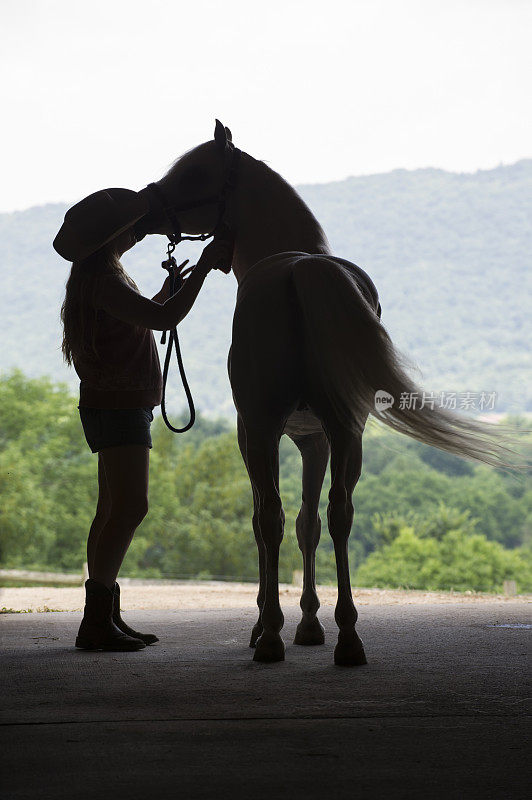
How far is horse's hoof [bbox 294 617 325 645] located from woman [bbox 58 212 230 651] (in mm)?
665

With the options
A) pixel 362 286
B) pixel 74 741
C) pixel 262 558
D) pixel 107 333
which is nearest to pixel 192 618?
pixel 262 558

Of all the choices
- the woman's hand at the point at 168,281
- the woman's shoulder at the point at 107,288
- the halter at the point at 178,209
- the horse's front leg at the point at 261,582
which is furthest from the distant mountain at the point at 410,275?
the woman's shoulder at the point at 107,288

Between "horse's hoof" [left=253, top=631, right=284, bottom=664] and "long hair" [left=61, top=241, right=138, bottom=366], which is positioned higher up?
"long hair" [left=61, top=241, right=138, bottom=366]

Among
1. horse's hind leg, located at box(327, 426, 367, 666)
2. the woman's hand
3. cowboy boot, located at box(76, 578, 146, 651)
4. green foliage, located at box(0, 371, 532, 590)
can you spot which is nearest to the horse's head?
the woman's hand

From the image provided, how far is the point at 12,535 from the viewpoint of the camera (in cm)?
3444

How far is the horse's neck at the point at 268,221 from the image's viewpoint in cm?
375

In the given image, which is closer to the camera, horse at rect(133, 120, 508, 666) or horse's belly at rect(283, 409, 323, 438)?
horse at rect(133, 120, 508, 666)

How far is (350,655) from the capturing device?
301 centimetres

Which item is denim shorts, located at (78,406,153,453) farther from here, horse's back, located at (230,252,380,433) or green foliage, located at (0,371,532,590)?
green foliage, located at (0,371,532,590)

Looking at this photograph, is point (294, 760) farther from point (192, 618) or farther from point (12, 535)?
point (12, 535)

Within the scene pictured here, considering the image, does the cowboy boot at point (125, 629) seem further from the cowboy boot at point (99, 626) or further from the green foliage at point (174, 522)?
the green foliage at point (174, 522)

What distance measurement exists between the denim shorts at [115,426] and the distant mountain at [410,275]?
9017 cm

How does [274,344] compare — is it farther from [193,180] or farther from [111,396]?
[193,180]

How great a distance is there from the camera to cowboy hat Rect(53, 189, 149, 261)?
11.7ft
